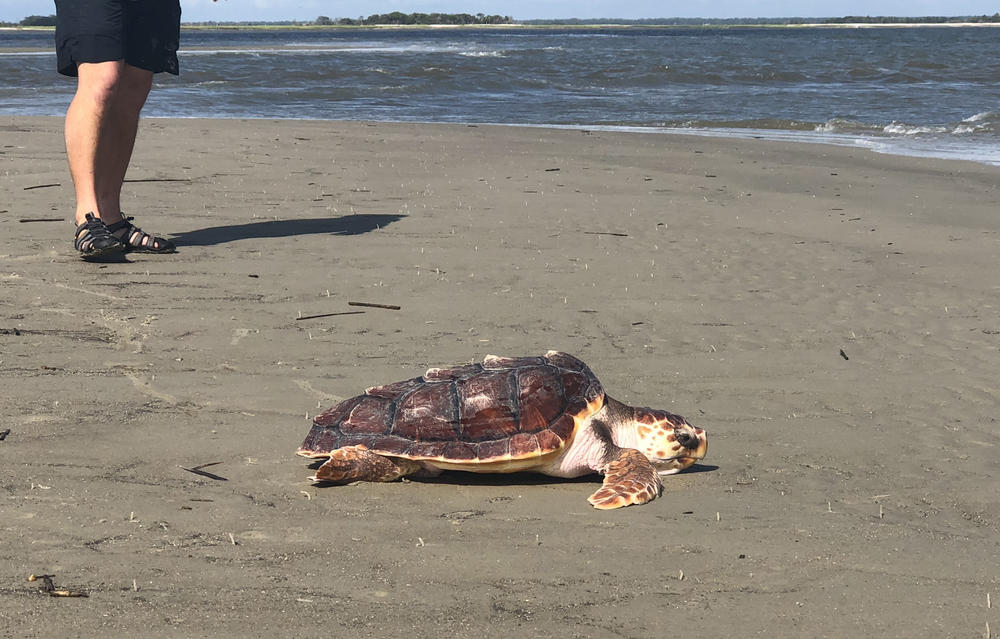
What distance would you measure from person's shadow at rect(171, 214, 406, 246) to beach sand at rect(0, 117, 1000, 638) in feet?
0.12

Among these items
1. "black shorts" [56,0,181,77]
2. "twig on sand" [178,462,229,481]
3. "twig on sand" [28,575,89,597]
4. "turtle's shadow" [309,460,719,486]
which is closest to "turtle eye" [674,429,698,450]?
"turtle's shadow" [309,460,719,486]

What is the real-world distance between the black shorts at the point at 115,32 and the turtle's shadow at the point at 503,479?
3.76 m

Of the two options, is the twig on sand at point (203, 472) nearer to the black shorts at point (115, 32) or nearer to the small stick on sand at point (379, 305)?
the small stick on sand at point (379, 305)

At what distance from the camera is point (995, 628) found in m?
2.56

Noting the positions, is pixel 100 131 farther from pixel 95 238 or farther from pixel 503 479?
pixel 503 479

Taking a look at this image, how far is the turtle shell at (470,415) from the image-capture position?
137 inches

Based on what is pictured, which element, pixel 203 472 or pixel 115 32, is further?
pixel 115 32

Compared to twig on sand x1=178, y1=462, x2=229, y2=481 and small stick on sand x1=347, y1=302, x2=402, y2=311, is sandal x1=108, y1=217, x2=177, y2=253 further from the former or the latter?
twig on sand x1=178, y1=462, x2=229, y2=481

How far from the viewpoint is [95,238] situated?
6.05m

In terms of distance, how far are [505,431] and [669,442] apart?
1.80 ft

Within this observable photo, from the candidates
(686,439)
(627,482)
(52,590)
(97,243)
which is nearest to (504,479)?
(627,482)

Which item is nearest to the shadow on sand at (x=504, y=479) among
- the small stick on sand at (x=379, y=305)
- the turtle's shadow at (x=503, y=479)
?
the turtle's shadow at (x=503, y=479)

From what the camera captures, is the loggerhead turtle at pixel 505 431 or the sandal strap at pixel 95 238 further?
the sandal strap at pixel 95 238

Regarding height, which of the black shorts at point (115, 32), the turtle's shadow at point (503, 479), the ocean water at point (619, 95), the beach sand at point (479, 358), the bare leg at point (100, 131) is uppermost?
the black shorts at point (115, 32)
